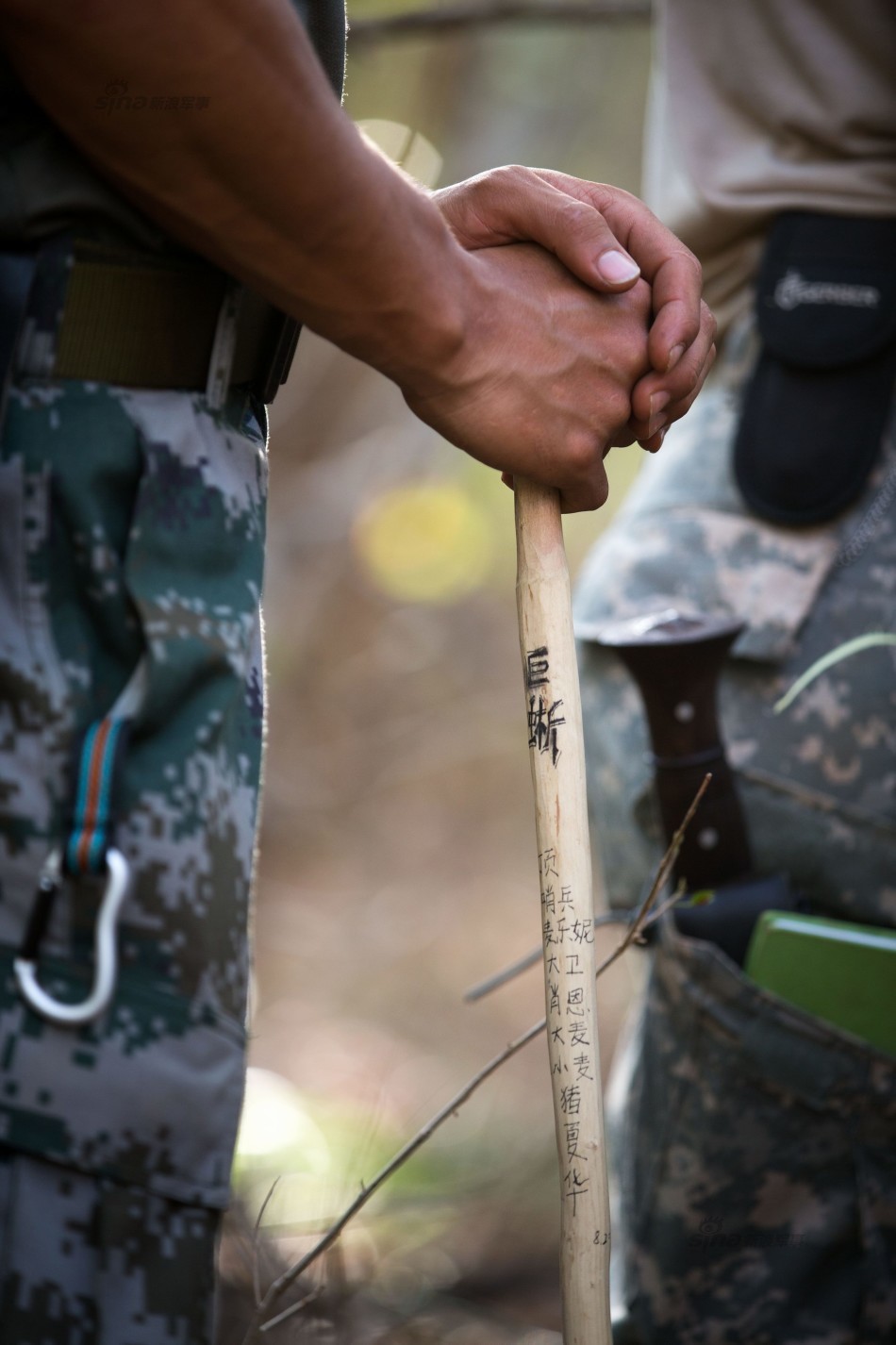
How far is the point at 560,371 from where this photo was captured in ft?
3.67

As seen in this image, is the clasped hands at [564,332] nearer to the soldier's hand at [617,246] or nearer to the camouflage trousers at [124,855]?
the soldier's hand at [617,246]

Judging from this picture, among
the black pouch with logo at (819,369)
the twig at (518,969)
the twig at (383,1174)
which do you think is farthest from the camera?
the black pouch with logo at (819,369)

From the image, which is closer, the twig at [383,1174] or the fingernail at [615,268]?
the fingernail at [615,268]

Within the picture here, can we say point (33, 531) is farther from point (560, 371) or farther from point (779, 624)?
point (779, 624)

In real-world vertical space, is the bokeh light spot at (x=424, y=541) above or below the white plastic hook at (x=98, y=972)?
above

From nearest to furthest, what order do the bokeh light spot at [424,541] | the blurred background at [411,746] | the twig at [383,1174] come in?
the twig at [383,1174], the blurred background at [411,746], the bokeh light spot at [424,541]

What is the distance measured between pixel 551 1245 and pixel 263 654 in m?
2.53

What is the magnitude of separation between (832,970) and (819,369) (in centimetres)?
100

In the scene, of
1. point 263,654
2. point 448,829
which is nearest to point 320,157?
point 263,654

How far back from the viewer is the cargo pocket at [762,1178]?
1.72 meters

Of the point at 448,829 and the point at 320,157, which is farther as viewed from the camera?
the point at 448,829

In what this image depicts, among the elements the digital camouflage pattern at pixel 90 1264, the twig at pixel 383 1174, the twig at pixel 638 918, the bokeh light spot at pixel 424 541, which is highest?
the bokeh light spot at pixel 424 541

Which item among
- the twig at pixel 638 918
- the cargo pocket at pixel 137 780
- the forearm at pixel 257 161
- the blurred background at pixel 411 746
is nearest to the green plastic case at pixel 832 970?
the twig at pixel 638 918

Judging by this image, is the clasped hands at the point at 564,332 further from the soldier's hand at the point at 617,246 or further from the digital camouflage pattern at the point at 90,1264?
the digital camouflage pattern at the point at 90,1264
